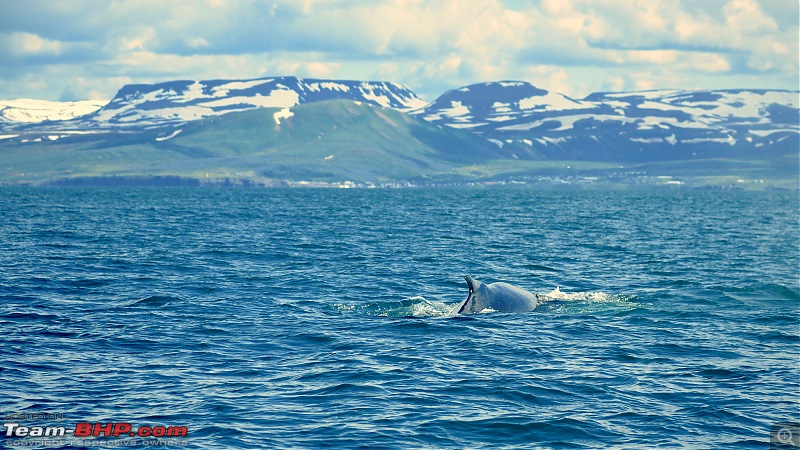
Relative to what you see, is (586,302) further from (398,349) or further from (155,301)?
(155,301)

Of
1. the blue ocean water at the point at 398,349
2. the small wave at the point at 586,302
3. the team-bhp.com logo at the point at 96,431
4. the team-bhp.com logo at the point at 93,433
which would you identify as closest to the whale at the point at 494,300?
the blue ocean water at the point at 398,349

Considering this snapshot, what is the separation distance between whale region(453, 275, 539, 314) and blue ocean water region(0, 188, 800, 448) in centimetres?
83

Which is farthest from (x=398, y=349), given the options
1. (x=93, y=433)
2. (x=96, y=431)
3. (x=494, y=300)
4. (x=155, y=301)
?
(x=155, y=301)

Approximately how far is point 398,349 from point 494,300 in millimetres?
8634

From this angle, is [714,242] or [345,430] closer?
[345,430]

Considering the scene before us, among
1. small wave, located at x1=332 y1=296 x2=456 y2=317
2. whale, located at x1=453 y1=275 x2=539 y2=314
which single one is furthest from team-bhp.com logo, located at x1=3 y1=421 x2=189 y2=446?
whale, located at x1=453 y1=275 x2=539 y2=314

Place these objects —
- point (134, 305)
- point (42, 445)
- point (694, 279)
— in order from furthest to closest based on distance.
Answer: point (694, 279), point (134, 305), point (42, 445)

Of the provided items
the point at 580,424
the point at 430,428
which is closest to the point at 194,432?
the point at 430,428

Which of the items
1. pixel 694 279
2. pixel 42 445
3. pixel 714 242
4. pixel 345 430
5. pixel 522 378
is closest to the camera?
pixel 42 445

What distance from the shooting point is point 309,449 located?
20094 mm

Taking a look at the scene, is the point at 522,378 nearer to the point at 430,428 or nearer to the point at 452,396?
the point at 452,396

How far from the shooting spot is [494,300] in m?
38.0

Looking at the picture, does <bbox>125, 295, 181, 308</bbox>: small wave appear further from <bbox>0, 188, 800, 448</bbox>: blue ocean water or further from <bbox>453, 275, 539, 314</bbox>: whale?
<bbox>453, 275, 539, 314</bbox>: whale

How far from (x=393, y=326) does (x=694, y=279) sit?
21.8 m
